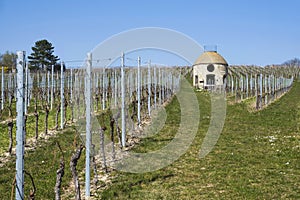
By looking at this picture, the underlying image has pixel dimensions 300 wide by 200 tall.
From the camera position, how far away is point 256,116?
17656mm

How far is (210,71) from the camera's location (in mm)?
44969

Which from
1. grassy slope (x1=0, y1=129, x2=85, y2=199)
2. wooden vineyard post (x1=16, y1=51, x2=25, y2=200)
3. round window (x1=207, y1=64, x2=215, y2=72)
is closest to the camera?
wooden vineyard post (x1=16, y1=51, x2=25, y2=200)

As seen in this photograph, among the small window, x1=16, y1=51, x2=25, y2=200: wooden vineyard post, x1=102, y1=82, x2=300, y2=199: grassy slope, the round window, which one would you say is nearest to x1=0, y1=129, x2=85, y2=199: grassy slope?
x1=102, y1=82, x2=300, y2=199: grassy slope

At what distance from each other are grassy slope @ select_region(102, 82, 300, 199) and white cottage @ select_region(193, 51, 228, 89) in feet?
106

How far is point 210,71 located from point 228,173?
1498 inches

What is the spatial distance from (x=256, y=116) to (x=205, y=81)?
2737cm

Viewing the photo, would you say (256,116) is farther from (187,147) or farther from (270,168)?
(270,168)

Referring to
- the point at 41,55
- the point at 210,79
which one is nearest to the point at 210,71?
the point at 210,79

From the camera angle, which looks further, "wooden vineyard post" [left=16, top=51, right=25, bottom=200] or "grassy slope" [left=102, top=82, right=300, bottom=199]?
"grassy slope" [left=102, top=82, right=300, bottom=199]

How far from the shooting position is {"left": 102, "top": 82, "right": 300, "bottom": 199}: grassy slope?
630cm

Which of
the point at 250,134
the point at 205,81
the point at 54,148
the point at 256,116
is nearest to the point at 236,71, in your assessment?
the point at 205,81

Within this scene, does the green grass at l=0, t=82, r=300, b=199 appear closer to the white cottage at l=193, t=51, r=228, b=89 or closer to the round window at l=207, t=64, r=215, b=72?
the white cottage at l=193, t=51, r=228, b=89

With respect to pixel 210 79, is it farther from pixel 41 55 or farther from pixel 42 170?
pixel 42 170

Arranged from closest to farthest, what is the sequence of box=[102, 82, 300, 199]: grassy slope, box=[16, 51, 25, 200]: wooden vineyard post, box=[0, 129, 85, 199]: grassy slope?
box=[16, 51, 25, 200]: wooden vineyard post < box=[102, 82, 300, 199]: grassy slope < box=[0, 129, 85, 199]: grassy slope
